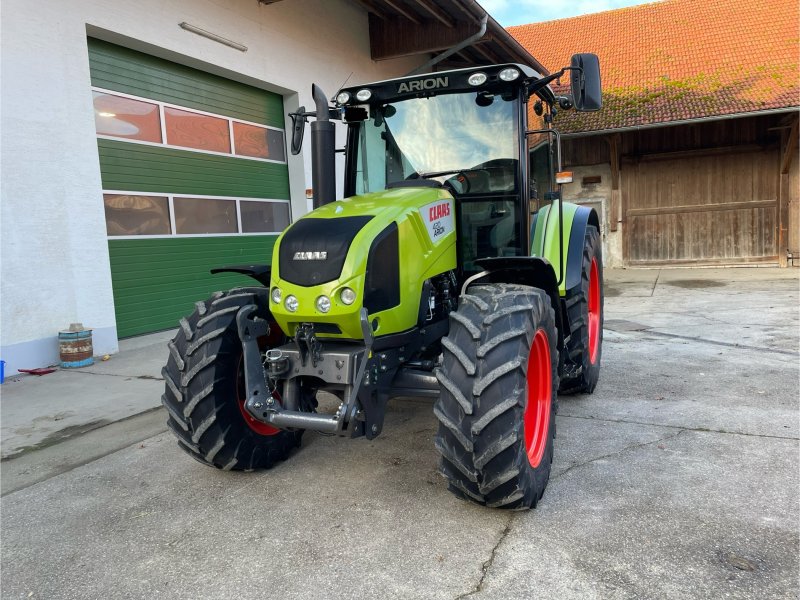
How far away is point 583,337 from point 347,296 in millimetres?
2086

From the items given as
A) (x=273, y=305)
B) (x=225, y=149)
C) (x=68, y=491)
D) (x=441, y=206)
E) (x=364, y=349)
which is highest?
(x=225, y=149)

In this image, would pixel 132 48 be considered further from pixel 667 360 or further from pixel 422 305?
pixel 667 360

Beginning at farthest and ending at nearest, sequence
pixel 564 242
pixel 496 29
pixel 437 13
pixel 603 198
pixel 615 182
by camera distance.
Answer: pixel 603 198
pixel 615 182
pixel 496 29
pixel 437 13
pixel 564 242

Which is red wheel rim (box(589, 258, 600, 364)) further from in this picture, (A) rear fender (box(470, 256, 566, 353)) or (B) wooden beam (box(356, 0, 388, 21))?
(B) wooden beam (box(356, 0, 388, 21))

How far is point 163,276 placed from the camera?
751cm

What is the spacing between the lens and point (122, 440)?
4.08m

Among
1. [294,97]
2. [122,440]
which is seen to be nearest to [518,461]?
[122,440]

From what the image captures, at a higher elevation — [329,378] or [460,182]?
[460,182]

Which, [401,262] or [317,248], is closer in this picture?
[317,248]

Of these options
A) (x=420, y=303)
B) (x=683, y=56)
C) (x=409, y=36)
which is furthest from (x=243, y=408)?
(x=683, y=56)

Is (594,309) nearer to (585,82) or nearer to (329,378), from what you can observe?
(585,82)

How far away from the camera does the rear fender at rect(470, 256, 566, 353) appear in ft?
10.6

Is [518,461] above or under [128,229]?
under

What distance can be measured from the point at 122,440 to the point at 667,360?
4.74 m
